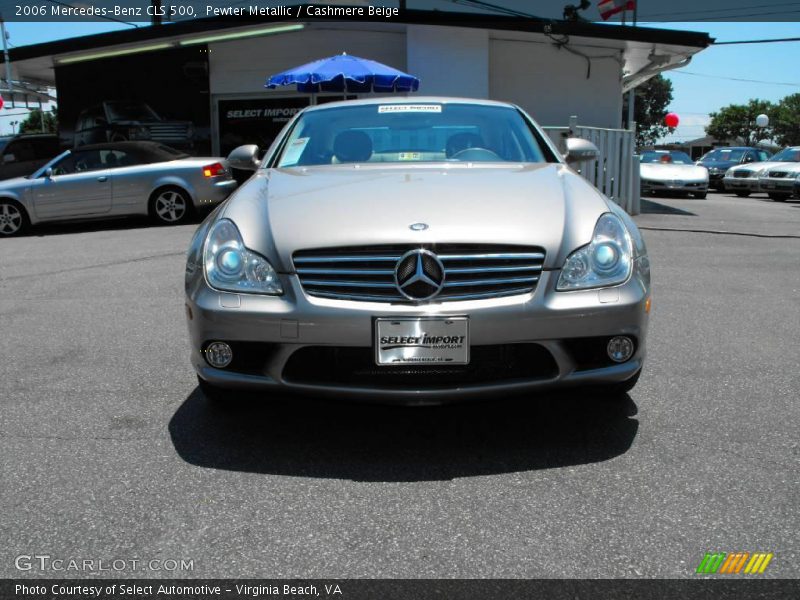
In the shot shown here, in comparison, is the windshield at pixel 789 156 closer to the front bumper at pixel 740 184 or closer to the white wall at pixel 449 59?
the front bumper at pixel 740 184

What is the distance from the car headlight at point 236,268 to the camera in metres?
3.01

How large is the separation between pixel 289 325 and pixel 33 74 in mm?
19372

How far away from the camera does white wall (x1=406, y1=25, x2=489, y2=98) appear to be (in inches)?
587

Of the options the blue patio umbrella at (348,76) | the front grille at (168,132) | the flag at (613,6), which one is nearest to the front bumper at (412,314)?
the blue patio umbrella at (348,76)

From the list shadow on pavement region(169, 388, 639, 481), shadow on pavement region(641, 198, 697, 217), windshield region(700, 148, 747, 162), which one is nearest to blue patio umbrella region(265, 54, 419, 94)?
shadow on pavement region(641, 198, 697, 217)

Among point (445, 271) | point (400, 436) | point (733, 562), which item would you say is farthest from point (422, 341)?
point (733, 562)

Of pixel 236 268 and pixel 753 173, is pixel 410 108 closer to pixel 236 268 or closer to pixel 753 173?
pixel 236 268

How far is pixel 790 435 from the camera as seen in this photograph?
3268 millimetres

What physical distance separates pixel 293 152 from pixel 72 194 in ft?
28.7

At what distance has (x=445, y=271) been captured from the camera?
294 cm

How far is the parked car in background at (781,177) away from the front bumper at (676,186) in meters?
2.23

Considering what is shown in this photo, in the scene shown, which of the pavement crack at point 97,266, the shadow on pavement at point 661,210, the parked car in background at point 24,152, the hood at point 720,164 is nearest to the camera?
the pavement crack at point 97,266

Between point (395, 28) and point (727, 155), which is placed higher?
point (395, 28)

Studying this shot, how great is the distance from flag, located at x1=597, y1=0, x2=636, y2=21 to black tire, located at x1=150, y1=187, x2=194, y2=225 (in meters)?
11.0
